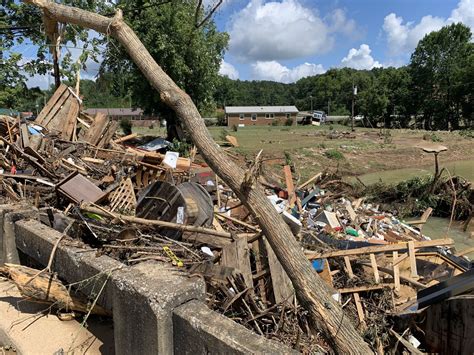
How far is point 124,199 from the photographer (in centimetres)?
646

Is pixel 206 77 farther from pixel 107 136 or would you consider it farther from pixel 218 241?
pixel 218 241

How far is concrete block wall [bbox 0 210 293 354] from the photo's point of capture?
222cm

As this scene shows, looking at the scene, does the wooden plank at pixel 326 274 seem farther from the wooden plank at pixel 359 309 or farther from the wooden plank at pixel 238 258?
the wooden plank at pixel 238 258

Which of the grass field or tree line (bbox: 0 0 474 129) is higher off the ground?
tree line (bbox: 0 0 474 129)

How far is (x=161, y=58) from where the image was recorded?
56.5ft

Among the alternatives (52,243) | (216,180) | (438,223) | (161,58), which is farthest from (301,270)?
(161,58)

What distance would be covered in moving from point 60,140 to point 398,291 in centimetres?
748

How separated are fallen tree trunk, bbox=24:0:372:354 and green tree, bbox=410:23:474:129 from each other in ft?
187

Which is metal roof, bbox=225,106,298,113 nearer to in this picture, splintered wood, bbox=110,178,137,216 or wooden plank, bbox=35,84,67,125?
wooden plank, bbox=35,84,67,125

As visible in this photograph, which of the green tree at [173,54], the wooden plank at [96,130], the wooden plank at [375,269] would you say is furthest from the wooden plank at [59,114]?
the wooden plank at [375,269]

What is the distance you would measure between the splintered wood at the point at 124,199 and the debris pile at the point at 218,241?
22 mm

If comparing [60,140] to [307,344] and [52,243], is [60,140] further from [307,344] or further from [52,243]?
[307,344]

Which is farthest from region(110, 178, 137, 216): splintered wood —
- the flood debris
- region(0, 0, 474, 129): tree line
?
region(0, 0, 474, 129): tree line

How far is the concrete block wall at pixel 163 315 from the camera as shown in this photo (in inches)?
87.5
